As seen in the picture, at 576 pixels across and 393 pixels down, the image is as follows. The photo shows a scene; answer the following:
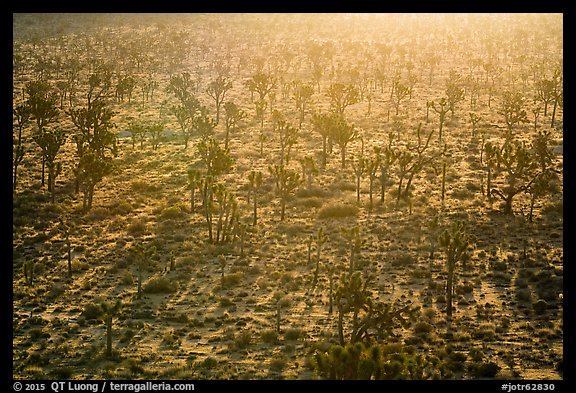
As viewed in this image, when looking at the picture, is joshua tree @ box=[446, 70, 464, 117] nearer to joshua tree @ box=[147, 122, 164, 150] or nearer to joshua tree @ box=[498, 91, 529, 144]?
joshua tree @ box=[498, 91, 529, 144]

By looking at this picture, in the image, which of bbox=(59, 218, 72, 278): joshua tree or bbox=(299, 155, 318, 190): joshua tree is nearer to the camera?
bbox=(59, 218, 72, 278): joshua tree

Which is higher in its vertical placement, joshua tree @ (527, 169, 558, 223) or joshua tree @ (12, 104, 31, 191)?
joshua tree @ (12, 104, 31, 191)

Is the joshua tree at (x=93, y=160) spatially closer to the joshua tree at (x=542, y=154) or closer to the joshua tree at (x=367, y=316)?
the joshua tree at (x=367, y=316)

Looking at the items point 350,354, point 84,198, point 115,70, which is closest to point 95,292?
point 84,198

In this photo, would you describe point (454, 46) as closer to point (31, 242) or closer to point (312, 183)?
point (312, 183)

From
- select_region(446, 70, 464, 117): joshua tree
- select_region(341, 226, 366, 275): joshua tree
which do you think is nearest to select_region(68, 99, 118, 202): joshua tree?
select_region(341, 226, 366, 275): joshua tree

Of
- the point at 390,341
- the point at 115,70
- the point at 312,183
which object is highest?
the point at 115,70

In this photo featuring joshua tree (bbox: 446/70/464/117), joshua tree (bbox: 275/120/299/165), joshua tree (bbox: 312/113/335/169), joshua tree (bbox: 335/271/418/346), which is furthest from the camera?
joshua tree (bbox: 446/70/464/117)

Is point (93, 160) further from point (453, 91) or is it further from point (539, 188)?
point (453, 91)
